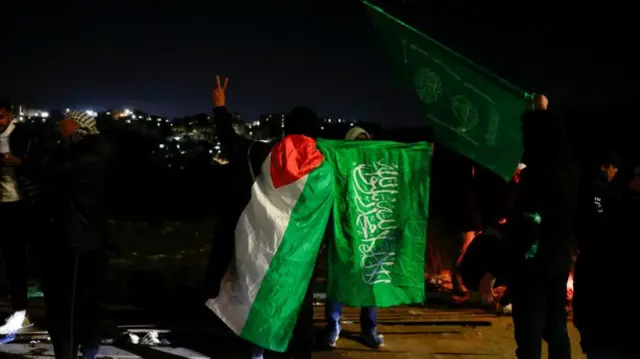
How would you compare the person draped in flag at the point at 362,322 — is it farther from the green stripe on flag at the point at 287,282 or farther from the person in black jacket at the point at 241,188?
the green stripe on flag at the point at 287,282

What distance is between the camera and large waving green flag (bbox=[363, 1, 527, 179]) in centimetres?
377

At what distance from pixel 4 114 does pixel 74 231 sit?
5.15 feet

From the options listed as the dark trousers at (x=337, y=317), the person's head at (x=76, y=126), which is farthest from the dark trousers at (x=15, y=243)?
the dark trousers at (x=337, y=317)

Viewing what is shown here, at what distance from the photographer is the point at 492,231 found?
158 inches

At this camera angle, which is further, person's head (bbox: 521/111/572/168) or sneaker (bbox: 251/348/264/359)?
sneaker (bbox: 251/348/264/359)

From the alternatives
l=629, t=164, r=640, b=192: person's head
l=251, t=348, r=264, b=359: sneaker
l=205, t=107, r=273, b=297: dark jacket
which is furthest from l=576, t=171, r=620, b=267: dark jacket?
l=251, t=348, r=264, b=359: sneaker

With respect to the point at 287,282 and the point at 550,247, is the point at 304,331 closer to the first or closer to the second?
the point at 287,282

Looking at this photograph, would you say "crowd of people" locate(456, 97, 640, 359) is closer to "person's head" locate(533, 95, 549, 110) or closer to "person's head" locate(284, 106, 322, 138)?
"person's head" locate(533, 95, 549, 110)

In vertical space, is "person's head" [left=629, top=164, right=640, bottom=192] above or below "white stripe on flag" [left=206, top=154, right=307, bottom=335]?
above

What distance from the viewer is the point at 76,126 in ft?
13.3

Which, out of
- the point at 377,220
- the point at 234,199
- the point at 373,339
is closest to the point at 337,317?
the point at 373,339

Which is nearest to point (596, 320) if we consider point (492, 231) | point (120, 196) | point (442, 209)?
point (492, 231)

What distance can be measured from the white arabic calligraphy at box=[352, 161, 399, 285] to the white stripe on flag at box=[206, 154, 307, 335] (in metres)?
0.56

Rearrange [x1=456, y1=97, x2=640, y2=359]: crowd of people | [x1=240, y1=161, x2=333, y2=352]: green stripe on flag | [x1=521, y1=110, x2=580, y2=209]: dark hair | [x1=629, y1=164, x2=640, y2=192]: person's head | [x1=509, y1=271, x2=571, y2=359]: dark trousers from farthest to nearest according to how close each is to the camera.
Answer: [x1=240, y1=161, x2=333, y2=352]: green stripe on flag, [x1=509, y1=271, x2=571, y2=359]: dark trousers, [x1=521, y1=110, x2=580, y2=209]: dark hair, [x1=456, y1=97, x2=640, y2=359]: crowd of people, [x1=629, y1=164, x2=640, y2=192]: person's head
